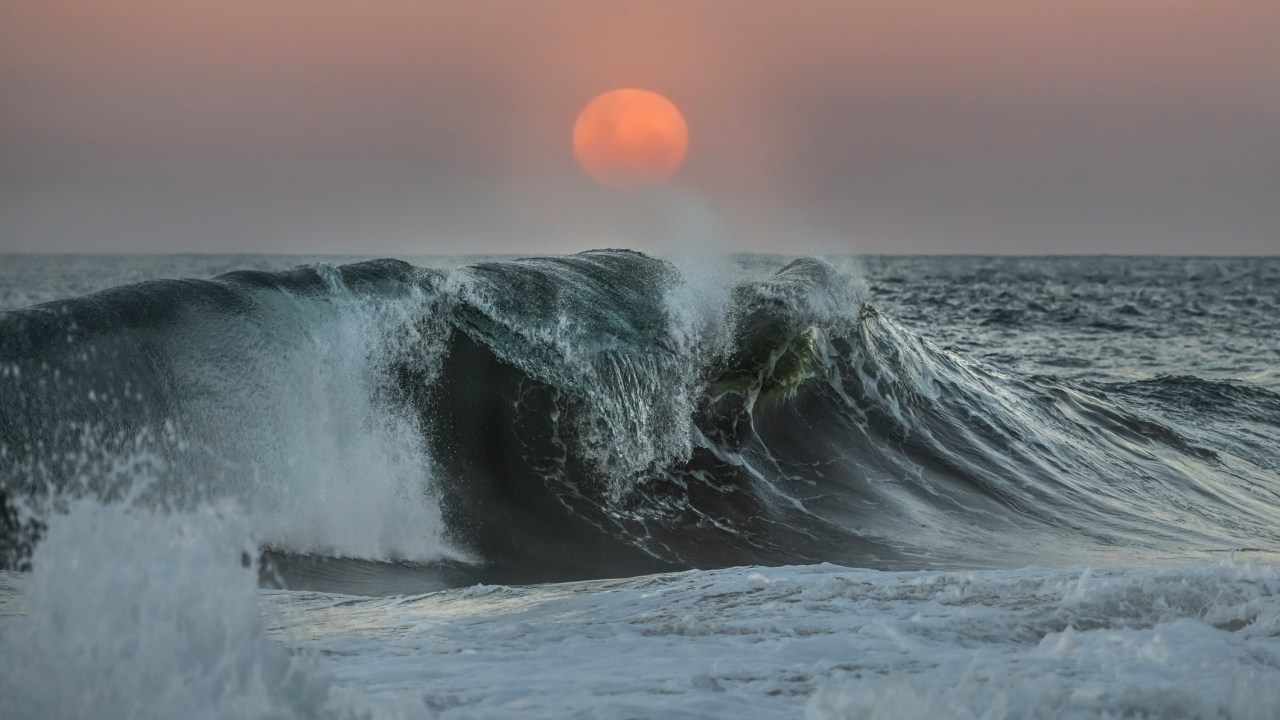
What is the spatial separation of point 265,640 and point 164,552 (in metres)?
0.65

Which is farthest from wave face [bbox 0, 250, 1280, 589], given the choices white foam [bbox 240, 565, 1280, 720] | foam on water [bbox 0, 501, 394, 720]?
foam on water [bbox 0, 501, 394, 720]

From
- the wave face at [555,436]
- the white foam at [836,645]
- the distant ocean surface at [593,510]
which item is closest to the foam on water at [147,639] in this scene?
the distant ocean surface at [593,510]

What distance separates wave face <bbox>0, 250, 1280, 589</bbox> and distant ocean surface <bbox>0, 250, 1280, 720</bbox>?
0.02 metres

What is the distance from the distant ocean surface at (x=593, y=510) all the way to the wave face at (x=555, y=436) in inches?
1.0

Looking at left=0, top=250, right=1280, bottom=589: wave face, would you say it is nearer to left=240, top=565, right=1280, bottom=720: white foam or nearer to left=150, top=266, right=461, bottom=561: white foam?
left=150, top=266, right=461, bottom=561: white foam

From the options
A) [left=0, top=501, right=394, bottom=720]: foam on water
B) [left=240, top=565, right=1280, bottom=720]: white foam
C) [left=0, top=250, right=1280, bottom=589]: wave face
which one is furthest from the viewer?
Answer: [left=0, top=250, right=1280, bottom=589]: wave face

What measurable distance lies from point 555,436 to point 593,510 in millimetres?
678

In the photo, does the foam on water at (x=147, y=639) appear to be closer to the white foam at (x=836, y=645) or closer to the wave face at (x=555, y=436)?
the white foam at (x=836, y=645)

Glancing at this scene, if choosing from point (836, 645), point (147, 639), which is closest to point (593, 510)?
point (836, 645)

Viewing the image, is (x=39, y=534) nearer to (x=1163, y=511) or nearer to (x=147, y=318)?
(x=147, y=318)

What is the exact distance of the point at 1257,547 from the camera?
7031 mm

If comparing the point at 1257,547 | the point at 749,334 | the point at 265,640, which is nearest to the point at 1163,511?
the point at 1257,547

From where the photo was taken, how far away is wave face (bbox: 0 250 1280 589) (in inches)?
229

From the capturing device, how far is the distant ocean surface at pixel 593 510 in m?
3.37
